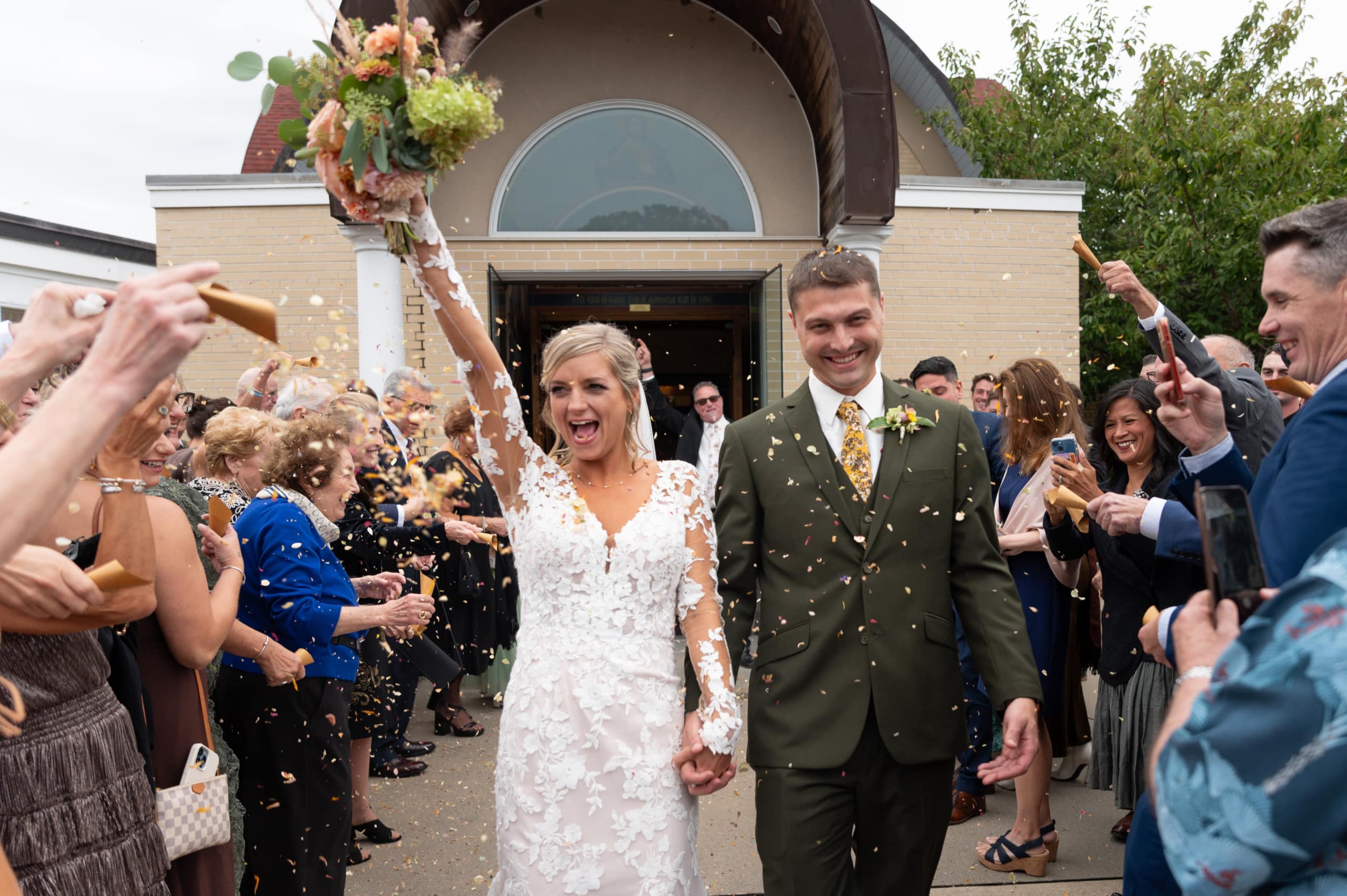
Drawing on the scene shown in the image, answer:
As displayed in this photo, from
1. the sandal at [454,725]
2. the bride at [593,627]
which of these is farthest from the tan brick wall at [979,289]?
the bride at [593,627]

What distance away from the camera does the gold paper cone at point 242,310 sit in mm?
1479

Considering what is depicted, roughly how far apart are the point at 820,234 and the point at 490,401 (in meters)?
7.16

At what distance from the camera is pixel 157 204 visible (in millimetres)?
9094

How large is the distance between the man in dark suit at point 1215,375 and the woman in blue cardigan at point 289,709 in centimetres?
311

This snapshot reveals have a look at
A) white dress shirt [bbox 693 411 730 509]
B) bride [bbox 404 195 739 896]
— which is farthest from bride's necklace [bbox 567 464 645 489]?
white dress shirt [bbox 693 411 730 509]

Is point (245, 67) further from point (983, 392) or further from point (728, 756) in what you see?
point (983, 392)

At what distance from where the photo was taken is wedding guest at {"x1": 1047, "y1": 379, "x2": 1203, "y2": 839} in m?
4.07

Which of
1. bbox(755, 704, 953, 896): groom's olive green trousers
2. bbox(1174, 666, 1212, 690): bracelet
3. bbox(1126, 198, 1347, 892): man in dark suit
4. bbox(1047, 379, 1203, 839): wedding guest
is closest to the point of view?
bbox(1174, 666, 1212, 690): bracelet

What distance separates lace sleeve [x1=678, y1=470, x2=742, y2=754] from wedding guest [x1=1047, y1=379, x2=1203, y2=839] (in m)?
1.77

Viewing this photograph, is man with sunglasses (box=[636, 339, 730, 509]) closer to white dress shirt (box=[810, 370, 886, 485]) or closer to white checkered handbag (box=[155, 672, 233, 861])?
white dress shirt (box=[810, 370, 886, 485])

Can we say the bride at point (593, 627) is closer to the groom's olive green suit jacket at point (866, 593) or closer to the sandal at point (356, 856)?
the groom's olive green suit jacket at point (866, 593)

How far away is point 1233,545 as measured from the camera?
1431 millimetres

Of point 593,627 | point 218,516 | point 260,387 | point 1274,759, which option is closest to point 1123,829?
point 593,627

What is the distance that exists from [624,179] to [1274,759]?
8834 mm
